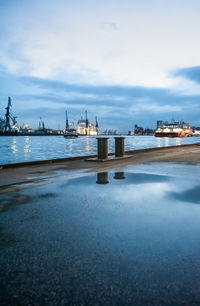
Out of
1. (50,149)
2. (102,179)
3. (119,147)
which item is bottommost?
(50,149)

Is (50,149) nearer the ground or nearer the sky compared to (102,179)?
nearer the ground

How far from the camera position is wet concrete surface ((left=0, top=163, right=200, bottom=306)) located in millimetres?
2244

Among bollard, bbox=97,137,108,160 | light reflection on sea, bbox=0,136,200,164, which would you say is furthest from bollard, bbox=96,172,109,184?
light reflection on sea, bbox=0,136,200,164

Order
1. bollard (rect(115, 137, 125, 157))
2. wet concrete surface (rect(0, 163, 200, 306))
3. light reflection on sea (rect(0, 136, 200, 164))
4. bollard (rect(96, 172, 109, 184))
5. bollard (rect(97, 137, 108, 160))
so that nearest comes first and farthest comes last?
1. wet concrete surface (rect(0, 163, 200, 306))
2. bollard (rect(96, 172, 109, 184))
3. bollard (rect(97, 137, 108, 160))
4. bollard (rect(115, 137, 125, 157))
5. light reflection on sea (rect(0, 136, 200, 164))

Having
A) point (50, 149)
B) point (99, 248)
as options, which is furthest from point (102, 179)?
point (50, 149)

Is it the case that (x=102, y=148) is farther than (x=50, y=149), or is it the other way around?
(x=50, y=149)

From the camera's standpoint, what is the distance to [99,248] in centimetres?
312

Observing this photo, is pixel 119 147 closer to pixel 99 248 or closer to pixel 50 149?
pixel 99 248

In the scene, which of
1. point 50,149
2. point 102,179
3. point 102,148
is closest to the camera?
point 102,179

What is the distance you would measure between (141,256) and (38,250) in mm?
1266

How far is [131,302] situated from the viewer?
6.93 feet

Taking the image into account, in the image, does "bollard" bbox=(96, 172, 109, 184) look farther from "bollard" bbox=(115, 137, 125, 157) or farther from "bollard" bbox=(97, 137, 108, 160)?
"bollard" bbox=(115, 137, 125, 157)

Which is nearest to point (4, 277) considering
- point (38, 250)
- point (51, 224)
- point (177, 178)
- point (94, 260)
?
point (38, 250)

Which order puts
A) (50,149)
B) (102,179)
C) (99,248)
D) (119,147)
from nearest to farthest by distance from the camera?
(99,248) → (102,179) → (119,147) → (50,149)
